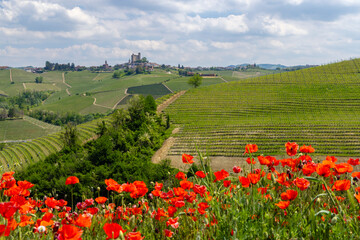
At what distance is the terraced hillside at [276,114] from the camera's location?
47969 mm

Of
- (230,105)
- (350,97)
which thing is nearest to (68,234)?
(230,105)

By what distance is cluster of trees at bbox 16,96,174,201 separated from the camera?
22125mm

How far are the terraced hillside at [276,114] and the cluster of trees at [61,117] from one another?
60.5 m

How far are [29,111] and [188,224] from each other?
165389 mm

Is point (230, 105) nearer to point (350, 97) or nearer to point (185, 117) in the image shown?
point (185, 117)

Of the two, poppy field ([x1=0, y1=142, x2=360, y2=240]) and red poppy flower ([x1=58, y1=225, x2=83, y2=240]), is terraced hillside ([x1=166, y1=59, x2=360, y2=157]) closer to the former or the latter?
poppy field ([x1=0, y1=142, x2=360, y2=240])

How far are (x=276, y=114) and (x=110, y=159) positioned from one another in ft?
163

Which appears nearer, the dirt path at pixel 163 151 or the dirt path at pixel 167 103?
the dirt path at pixel 163 151

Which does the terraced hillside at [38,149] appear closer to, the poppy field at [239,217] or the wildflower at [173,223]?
the poppy field at [239,217]

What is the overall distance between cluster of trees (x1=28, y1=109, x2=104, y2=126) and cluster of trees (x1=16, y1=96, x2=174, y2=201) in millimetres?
72145

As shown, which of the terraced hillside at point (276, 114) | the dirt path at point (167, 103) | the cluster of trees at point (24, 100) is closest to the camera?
the terraced hillside at point (276, 114)

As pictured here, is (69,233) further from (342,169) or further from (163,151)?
(163,151)

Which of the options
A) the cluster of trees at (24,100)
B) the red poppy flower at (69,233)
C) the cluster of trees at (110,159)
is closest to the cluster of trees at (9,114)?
the cluster of trees at (24,100)

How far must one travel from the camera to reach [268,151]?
4572 cm
